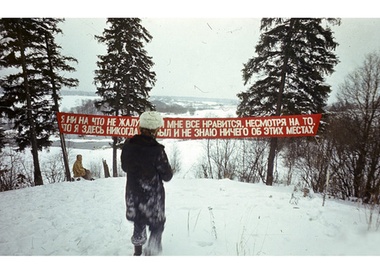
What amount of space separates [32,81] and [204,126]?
7.61 m

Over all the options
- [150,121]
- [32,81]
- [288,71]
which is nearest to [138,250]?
[150,121]

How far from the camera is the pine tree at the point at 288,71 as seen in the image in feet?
22.4

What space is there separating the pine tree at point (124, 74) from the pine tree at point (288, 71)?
13.7 ft

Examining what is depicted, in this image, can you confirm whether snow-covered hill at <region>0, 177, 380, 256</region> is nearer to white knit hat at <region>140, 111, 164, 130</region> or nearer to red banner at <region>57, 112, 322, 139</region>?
red banner at <region>57, 112, 322, 139</region>

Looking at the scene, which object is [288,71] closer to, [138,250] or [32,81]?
[138,250]

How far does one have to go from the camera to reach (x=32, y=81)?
8.13 metres

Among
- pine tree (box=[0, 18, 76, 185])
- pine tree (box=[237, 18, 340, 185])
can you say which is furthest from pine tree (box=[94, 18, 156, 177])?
→ pine tree (box=[237, 18, 340, 185])

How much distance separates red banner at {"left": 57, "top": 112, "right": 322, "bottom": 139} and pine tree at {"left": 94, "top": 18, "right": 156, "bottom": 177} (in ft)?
8.66

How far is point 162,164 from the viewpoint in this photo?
2420 mm

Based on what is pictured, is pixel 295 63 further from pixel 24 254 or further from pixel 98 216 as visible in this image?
pixel 24 254

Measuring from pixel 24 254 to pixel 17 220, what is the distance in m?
1.11

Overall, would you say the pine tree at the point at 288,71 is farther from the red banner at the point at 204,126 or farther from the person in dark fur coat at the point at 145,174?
the person in dark fur coat at the point at 145,174

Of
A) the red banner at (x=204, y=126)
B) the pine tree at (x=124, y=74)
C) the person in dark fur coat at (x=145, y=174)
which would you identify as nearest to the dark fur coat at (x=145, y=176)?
the person in dark fur coat at (x=145, y=174)

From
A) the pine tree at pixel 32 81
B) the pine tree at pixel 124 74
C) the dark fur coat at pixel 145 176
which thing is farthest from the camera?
the pine tree at pixel 124 74
